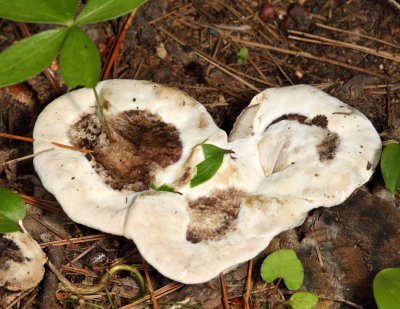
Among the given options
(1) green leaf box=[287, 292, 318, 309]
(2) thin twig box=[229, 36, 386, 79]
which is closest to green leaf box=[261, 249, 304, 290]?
(1) green leaf box=[287, 292, 318, 309]

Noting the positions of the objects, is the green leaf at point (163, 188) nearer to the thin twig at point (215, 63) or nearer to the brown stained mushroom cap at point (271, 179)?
the brown stained mushroom cap at point (271, 179)

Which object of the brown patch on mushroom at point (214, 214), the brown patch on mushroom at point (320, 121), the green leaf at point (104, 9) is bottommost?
the brown patch on mushroom at point (214, 214)

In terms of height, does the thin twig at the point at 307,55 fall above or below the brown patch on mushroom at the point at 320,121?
below

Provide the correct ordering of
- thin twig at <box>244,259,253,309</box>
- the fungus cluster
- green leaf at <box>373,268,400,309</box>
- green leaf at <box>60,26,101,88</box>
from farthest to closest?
1. thin twig at <box>244,259,253,309</box>
2. the fungus cluster
3. green leaf at <box>373,268,400,309</box>
4. green leaf at <box>60,26,101,88</box>

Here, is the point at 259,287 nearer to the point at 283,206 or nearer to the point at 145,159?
the point at 283,206

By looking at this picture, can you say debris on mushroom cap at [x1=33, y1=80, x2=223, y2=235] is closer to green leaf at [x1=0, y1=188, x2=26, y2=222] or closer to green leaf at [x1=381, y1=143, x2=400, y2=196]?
green leaf at [x1=0, y1=188, x2=26, y2=222]

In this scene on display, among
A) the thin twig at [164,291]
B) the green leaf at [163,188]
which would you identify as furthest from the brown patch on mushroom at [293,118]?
the thin twig at [164,291]
